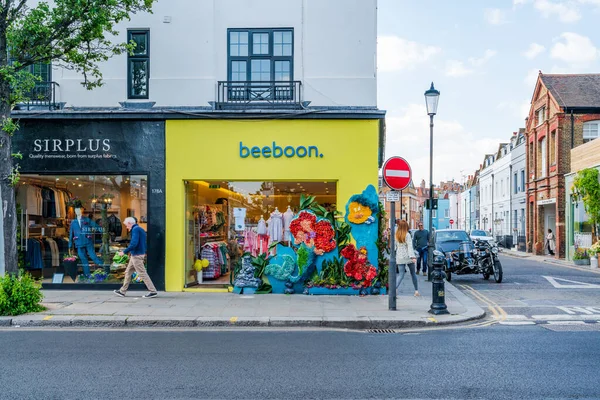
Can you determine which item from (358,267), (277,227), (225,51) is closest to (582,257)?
(358,267)

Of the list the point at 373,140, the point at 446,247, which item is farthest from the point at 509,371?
the point at 446,247

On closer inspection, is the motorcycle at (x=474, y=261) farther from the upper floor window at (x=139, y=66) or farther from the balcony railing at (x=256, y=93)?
the upper floor window at (x=139, y=66)

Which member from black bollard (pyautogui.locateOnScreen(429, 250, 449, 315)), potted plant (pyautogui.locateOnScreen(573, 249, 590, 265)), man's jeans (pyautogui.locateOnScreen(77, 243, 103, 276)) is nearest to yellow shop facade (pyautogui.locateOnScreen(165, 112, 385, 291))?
man's jeans (pyautogui.locateOnScreen(77, 243, 103, 276))

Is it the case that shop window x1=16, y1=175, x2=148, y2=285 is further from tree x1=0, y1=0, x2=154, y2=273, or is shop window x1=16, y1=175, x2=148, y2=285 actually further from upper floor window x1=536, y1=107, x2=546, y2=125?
upper floor window x1=536, y1=107, x2=546, y2=125

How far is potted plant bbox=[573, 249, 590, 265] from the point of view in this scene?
2677 cm

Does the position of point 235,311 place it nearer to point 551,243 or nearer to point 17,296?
point 17,296

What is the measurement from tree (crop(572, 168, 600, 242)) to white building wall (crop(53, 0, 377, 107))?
16.8 metres

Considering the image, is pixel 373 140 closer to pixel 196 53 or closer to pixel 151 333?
pixel 196 53

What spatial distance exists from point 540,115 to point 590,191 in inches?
523

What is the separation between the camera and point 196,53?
46.3 feet

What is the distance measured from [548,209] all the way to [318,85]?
29.2 m

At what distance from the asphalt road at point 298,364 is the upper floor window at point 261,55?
22.9ft

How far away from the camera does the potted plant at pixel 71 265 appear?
14.1 m

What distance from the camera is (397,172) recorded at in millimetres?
11477
